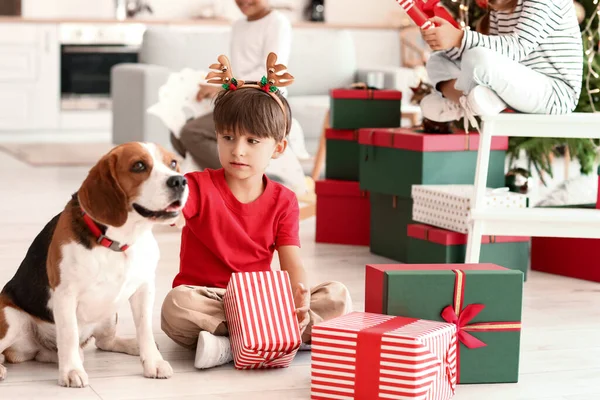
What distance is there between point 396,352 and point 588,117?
4.14 ft

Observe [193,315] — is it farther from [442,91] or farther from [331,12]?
[331,12]

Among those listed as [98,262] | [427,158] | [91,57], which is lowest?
[98,262]

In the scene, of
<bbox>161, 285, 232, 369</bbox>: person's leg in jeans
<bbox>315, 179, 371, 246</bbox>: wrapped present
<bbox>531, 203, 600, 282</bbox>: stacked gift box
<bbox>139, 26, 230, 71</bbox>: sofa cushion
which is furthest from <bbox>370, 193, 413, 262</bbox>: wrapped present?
<bbox>139, 26, 230, 71</bbox>: sofa cushion

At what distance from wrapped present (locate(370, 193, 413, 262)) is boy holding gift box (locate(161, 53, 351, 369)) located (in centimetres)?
116

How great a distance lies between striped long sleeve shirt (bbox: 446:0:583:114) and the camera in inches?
113

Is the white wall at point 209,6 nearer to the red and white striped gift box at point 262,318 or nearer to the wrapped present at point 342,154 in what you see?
the wrapped present at point 342,154

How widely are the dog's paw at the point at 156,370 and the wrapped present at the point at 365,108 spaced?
1909 mm

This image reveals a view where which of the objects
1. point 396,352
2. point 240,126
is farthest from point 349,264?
point 396,352

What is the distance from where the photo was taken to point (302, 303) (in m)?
2.20

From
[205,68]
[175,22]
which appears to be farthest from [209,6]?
[205,68]

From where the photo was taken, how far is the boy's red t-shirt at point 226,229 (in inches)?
88.8

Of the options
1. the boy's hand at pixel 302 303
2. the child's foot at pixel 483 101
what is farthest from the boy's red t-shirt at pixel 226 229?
the child's foot at pixel 483 101

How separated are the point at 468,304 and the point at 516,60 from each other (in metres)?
1.12

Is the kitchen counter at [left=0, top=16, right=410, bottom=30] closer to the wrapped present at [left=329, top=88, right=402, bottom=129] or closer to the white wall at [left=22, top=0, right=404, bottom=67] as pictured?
the white wall at [left=22, top=0, right=404, bottom=67]
